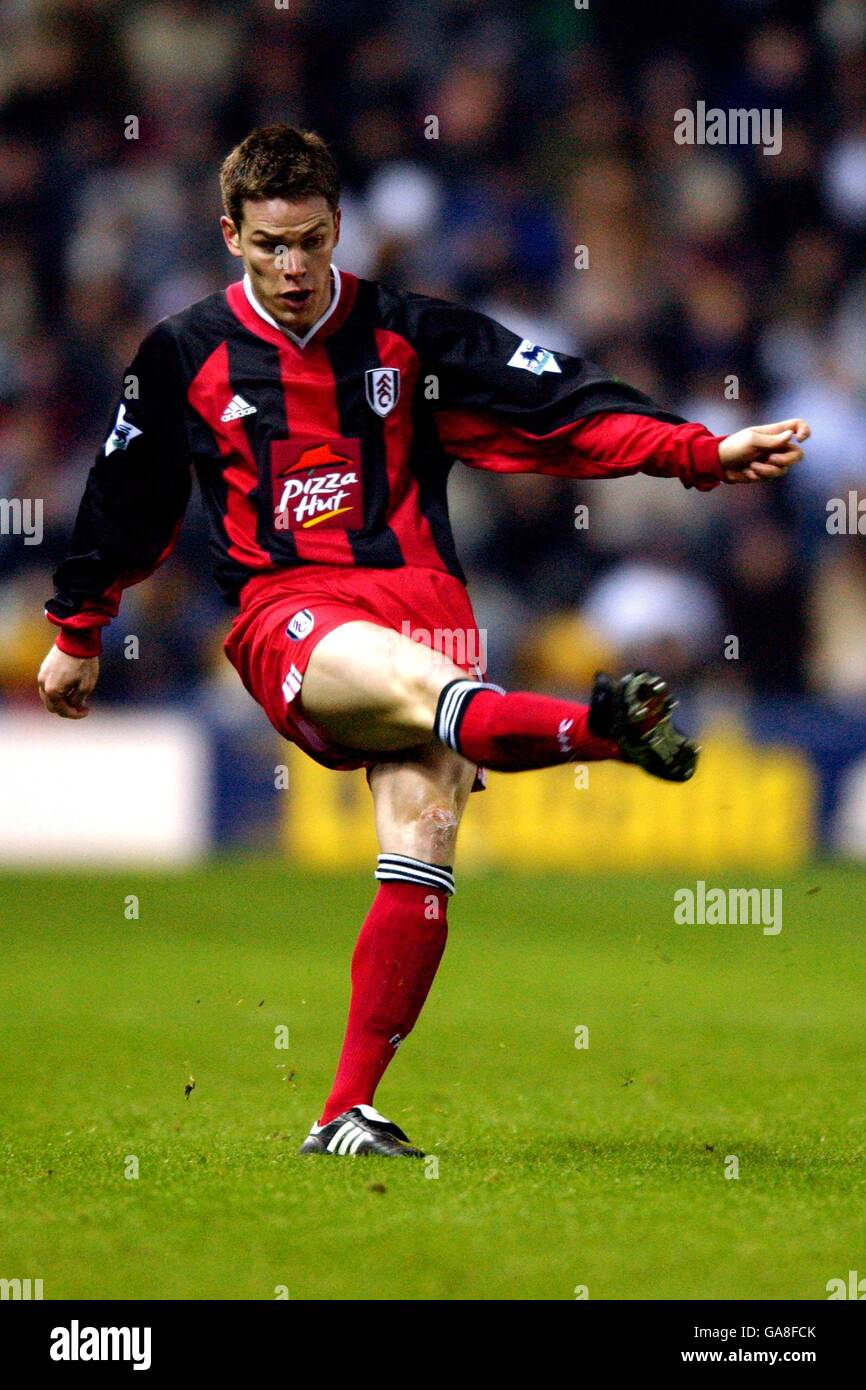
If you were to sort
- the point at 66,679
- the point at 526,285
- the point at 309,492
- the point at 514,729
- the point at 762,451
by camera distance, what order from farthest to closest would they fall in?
the point at 526,285
the point at 66,679
the point at 309,492
the point at 762,451
the point at 514,729

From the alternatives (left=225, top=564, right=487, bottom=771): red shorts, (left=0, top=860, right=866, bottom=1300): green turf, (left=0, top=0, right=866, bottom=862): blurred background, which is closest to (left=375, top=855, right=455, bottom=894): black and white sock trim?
(left=225, top=564, right=487, bottom=771): red shorts

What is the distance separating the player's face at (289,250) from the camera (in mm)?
4844

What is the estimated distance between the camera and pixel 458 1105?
5.70 meters

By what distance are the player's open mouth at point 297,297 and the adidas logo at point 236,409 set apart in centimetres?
25

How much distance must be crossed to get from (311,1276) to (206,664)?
9.99 m

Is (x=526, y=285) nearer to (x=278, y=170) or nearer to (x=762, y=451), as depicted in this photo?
(x=278, y=170)

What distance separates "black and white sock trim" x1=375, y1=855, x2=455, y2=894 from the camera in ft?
16.0

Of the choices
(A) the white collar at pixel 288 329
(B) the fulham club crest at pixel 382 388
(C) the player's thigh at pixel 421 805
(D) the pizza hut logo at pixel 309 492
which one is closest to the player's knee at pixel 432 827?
(C) the player's thigh at pixel 421 805

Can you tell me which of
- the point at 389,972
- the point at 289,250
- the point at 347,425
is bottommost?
the point at 389,972

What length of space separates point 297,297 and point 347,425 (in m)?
0.31

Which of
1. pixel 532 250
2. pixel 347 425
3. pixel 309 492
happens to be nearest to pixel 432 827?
pixel 309 492

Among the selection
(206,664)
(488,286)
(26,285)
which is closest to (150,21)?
(26,285)

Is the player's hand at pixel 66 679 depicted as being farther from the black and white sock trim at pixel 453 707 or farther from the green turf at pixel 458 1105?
the black and white sock trim at pixel 453 707

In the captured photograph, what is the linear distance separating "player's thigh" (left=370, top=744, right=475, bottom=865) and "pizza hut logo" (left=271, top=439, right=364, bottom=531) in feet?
1.85
